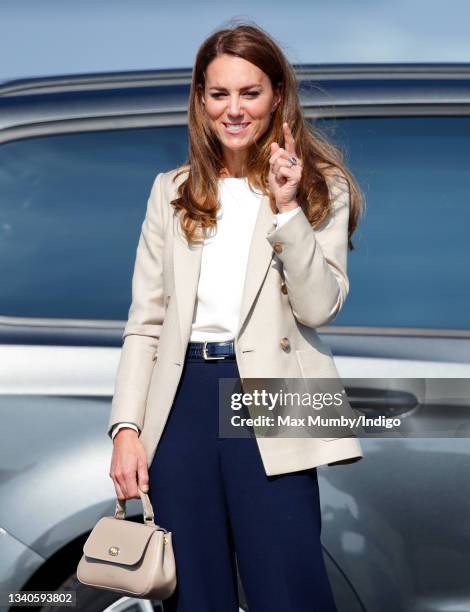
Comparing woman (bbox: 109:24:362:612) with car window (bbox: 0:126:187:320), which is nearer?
woman (bbox: 109:24:362:612)

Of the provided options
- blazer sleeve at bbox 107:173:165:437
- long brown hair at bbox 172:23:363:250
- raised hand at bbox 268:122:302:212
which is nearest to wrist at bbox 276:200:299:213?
raised hand at bbox 268:122:302:212

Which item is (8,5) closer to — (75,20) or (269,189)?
(75,20)

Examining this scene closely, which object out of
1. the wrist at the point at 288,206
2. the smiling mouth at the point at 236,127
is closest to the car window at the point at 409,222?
the smiling mouth at the point at 236,127

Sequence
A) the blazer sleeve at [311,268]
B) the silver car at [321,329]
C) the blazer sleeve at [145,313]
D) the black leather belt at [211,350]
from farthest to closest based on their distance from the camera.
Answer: the silver car at [321,329]
the blazer sleeve at [145,313]
the black leather belt at [211,350]
the blazer sleeve at [311,268]

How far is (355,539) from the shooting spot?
2.78 metres

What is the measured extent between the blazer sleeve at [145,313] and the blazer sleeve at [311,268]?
1.05ft

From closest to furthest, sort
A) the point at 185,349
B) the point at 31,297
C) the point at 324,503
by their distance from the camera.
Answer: the point at 185,349 → the point at 324,503 → the point at 31,297

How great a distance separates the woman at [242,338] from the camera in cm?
220

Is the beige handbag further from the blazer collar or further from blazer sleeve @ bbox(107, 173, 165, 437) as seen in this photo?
the blazer collar

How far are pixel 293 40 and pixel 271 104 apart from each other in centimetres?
106

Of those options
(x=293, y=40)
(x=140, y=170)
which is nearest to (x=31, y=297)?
(x=140, y=170)

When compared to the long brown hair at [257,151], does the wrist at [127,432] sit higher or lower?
lower

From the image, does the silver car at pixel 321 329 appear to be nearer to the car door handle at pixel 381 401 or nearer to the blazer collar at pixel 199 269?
the car door handle at pixel 381 401

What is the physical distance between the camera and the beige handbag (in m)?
2.21
